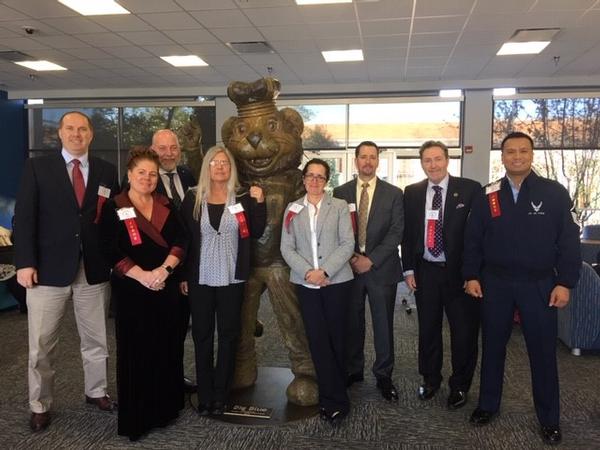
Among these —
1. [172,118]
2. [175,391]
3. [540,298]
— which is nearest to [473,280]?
[540,298]

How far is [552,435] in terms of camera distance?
92.3 inches

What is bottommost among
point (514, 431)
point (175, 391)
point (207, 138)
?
point (514, 431)

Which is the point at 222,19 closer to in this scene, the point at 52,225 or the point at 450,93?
the point at 52,225

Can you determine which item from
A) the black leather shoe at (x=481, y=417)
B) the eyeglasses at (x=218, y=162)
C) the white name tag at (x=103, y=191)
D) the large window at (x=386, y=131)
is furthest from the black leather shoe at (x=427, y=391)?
the large window at (x=386, y=131)

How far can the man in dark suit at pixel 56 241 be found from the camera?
2.35 metres

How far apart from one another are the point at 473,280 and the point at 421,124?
258 inches

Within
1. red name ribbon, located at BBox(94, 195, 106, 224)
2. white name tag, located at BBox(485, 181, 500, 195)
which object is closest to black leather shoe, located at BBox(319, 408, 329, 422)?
white name tag, located at BBox(485, 181, 500, 195)

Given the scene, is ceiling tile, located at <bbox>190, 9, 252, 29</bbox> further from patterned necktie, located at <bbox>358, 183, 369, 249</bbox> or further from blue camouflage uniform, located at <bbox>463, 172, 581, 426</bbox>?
blue camouflage uniform, located at <bbox>463, 172, 581, 426</bbox>

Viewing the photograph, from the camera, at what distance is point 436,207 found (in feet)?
8.98

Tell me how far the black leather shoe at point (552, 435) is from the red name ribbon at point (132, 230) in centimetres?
215

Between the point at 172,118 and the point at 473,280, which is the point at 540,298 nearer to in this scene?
the point at 473,280

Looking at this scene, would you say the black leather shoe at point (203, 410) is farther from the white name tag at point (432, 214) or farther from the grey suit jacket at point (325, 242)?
the white name tag at point (432, 214)

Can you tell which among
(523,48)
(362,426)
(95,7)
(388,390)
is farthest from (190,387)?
(523,48)

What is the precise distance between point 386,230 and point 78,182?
5.46ft
